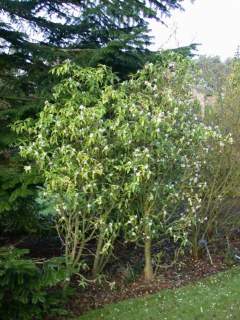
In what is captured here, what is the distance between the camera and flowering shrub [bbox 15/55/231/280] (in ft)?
20.9

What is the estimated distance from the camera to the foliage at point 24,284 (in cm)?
514

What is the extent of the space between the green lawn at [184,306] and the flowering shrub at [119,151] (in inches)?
36.8

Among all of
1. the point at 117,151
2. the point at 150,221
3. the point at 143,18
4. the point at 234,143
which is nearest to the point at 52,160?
the point at 117,151

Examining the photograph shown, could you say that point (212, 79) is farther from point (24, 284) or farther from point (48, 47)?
point (24, 284)

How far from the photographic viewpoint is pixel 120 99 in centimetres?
660

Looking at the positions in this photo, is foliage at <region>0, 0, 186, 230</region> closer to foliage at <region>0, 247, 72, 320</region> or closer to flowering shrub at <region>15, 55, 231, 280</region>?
flowering shrub at <region>15, 55, 231, 280</region>

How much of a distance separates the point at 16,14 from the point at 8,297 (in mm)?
4351

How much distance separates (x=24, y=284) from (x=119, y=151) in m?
2.37

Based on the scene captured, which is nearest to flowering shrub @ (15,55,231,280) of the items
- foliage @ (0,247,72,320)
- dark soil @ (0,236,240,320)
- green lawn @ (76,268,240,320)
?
dark soil @ (0,236,240,320)

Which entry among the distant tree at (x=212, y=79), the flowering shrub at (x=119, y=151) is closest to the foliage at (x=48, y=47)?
the flowering shrub at (x=119, y=151)

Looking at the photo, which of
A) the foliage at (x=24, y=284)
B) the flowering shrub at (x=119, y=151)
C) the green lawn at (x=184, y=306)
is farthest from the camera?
the flowering shrub at (x=119, y=151)

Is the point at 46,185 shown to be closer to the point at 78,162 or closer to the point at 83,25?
the point at 78,162

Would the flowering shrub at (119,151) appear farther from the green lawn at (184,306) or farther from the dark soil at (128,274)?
the green lawn at (184,306)

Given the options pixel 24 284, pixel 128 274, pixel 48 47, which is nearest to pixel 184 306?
pixel 128 274
